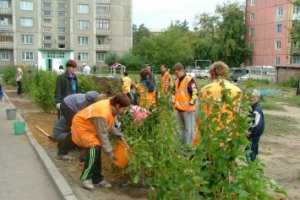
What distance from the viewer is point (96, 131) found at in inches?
255

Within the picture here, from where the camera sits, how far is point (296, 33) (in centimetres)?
3759

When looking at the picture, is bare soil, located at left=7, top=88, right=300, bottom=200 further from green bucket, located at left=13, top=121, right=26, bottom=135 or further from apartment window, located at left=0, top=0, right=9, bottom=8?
apartment window, located at left=0, top=0, right=9, bottom=8

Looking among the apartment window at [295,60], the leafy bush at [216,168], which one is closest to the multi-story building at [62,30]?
the apartment window at [295,60]

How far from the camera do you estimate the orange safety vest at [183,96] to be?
350 inches

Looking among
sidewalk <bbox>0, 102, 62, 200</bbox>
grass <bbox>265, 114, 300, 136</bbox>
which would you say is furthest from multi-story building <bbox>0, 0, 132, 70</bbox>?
sidewalk <bbox>0, 102, 62, 200</bbox>

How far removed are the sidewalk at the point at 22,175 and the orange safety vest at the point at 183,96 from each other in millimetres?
2641

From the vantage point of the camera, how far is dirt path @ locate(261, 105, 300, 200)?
24.7 ft

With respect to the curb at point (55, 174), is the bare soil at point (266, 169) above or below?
below

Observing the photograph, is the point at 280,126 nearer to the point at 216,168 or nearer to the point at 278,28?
the point at 216,168

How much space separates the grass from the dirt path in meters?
0.46

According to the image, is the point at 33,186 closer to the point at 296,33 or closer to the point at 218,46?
the point at 296,33

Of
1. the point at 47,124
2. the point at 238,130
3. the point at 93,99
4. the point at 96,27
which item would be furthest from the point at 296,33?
the point at 96,27

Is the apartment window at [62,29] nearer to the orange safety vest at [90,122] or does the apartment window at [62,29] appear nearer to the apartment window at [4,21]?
the apartment window at [4,21]

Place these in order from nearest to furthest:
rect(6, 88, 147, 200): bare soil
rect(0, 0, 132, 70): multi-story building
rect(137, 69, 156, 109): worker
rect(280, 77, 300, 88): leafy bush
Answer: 1. rect(6, 88, 147, 200): bare soil
2. rect(137, 69, 156, 109): worker
3. rect(280, 77, 300, 88): leafy bush
4. rect(0, 0, 132, 70): multi-story building
